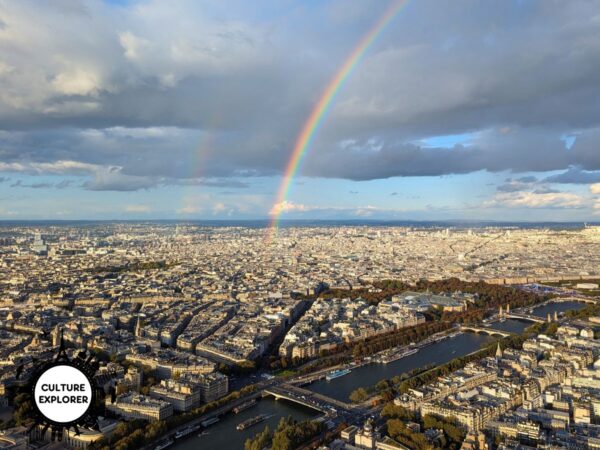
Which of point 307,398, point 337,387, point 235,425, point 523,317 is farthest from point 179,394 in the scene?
point 523,317

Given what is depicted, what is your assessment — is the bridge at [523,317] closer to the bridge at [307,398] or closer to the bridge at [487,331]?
the bridge at [487,331]

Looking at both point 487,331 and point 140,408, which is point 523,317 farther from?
point 140,408

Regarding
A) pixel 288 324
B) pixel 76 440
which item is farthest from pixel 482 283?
pixel 76 440

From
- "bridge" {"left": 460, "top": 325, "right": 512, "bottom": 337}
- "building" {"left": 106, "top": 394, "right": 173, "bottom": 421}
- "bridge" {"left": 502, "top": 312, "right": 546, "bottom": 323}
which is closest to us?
"building" {"left": 106, "top": 394, "right": 173, "bottom": 421}

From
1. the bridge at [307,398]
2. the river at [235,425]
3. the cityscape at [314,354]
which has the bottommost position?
the river at [235,425]

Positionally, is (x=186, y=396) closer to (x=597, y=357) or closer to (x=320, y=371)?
(x=320, y=371)

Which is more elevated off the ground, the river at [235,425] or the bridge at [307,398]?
the bridge at [307,398]

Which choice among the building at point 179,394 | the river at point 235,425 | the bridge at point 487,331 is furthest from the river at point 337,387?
the building at point 179,394

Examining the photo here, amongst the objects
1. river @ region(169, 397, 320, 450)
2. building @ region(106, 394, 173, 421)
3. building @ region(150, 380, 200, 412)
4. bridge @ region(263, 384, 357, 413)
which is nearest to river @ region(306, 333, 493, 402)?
bridge @ region(263, 384, 357, 413)

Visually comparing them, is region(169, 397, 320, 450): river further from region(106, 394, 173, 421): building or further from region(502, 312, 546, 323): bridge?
region(502, 312, 546, 323): bridge
